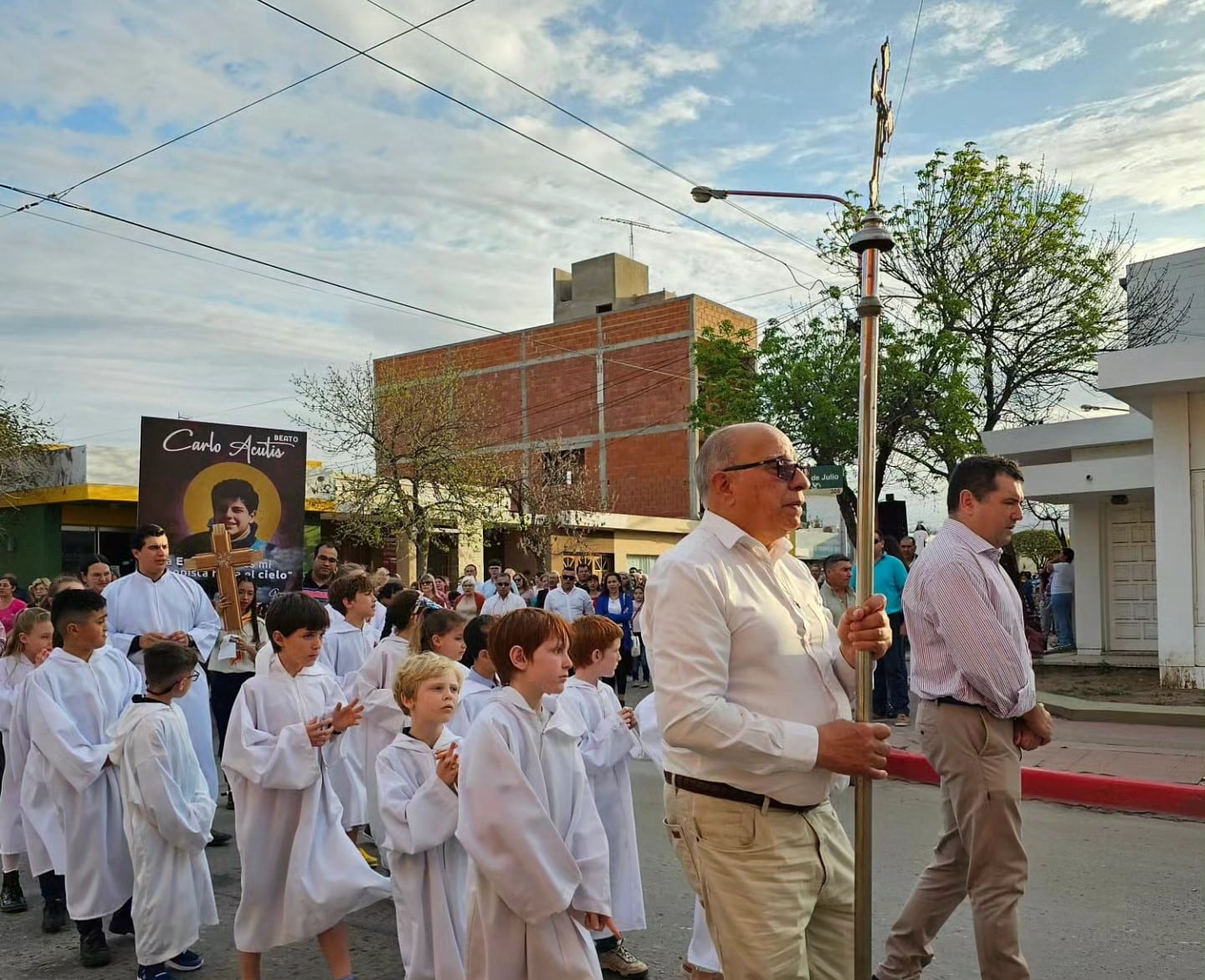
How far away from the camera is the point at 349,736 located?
22.0ft

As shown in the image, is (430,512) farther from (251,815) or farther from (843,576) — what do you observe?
(251,815)

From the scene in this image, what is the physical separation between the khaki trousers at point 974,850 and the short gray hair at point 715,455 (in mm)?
1542

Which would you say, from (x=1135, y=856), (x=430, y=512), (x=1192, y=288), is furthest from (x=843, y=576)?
(x=1192, y=288)

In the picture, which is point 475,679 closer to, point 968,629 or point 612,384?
point 968,629

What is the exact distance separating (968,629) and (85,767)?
4089mm

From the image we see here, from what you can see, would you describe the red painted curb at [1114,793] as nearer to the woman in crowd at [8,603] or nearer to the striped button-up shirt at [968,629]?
the striped button-up shirt at [968,629]

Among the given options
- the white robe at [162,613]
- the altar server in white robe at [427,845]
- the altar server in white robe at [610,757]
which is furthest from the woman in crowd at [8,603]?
the altar server in white robe at [427,845]

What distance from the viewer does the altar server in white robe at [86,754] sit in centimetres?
519

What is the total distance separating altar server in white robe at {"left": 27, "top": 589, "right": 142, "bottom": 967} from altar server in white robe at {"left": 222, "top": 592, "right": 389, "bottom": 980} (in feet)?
3.15

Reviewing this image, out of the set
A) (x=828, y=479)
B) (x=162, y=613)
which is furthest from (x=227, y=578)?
(x=828, y=479)

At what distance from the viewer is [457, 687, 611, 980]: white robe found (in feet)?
11.5

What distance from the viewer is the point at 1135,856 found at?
21.5ft

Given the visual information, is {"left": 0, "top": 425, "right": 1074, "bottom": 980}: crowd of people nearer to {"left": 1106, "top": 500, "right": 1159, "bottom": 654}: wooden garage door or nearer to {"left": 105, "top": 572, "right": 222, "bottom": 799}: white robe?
{"left": 105, "top": 572, "right": 222, "bottom": 799}: white robe

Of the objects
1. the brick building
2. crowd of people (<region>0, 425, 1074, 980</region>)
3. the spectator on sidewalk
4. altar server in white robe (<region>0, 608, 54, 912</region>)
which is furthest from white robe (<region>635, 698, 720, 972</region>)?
the brick building
